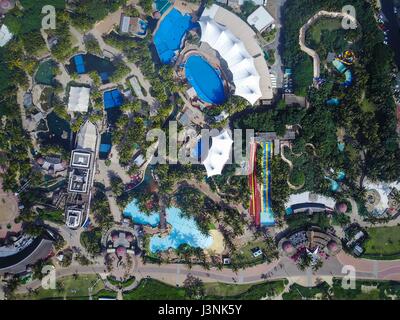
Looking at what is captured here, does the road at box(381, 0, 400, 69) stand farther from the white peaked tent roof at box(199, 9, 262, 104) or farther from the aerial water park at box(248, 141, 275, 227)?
the aerial water park at box(248, 141, 275, 227)

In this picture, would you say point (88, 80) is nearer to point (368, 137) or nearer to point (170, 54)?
point (170, 54)

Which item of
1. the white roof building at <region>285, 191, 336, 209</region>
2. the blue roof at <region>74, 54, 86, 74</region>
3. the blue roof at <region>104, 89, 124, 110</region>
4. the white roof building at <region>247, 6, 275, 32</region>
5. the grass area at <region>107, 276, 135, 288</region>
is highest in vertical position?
the white roof building at <region>247, 6, 275, 32</region>

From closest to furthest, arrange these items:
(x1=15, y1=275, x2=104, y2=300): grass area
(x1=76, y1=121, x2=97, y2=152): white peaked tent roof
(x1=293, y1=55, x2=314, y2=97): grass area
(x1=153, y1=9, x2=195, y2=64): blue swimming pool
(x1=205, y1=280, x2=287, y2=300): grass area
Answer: (x1=205, y1=280, x2=287, y2=300): grass area → (x1=293, y1=55, x2=314, y2=97): grass area → (x1=15, y1=275, x2=104, y2=300): grass area → (x1=76, y1=121, x2=97, y2=152): white peaked tent roof → (x1=153, y1=9, x2=195, y2=64): blue swimming pool

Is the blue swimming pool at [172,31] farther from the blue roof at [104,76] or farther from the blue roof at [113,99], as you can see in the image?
the blue roof at [113,99]

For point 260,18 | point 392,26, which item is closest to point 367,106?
point 392,26

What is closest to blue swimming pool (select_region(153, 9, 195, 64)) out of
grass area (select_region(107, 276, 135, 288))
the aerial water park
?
the aerial water park
